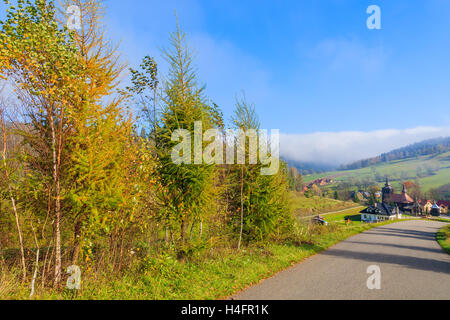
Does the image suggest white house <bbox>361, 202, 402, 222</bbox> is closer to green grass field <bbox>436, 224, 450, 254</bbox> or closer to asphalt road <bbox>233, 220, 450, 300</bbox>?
green grass field <bbox>436, 224, 450, 254</bbox>

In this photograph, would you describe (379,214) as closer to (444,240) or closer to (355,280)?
(444,240)

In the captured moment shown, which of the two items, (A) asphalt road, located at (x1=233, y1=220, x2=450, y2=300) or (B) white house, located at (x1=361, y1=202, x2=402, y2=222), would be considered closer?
(A) asphalt road, located at (x1=233, y1=220, x2=450, y2=300)

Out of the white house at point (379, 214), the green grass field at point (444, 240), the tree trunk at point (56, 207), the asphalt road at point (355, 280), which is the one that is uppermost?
the tree trunk at point (56, 207)

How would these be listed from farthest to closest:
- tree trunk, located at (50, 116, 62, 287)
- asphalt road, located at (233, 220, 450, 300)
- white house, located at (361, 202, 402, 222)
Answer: white house, located at (361, 202, 402, 222), asphalt road, located at (233, 220, 450, 300), tree trunk, located at (50, 116, 62, 287)

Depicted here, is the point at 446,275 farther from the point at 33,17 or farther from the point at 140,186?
the point at 33,17

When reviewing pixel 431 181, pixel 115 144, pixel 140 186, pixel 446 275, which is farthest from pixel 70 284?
pixel 431 181

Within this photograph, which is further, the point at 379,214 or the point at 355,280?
the point at 379,214

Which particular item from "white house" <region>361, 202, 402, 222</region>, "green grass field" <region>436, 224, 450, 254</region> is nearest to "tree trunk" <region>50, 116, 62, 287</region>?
"green grass field" <region>436, 224, 450, 254</region>

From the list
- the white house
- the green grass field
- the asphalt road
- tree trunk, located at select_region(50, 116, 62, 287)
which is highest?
tree trunk, located at select_region(50, 116, 62, 287)

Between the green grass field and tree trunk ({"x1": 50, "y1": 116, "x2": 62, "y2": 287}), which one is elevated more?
tree trunk ({"x1": 50, "y1": 116, "x2": 62, "y2": 287})

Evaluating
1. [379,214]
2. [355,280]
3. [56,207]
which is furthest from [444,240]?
[379,214]

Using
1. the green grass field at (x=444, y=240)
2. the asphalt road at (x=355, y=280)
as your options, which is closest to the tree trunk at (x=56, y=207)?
the asphalt road at (x=355, y=280)

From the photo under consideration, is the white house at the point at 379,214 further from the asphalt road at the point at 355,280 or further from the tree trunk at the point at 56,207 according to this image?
the tree trunk at the point at 56,207

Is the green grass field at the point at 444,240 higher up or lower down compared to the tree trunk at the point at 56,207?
lower down
